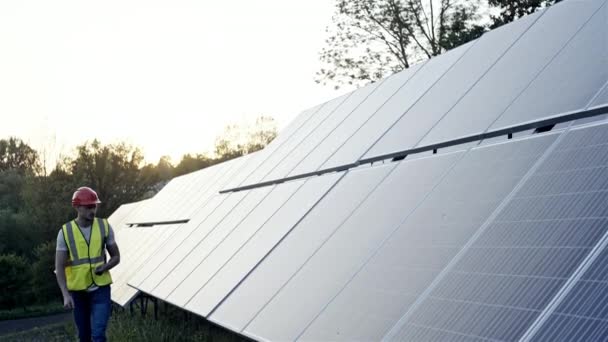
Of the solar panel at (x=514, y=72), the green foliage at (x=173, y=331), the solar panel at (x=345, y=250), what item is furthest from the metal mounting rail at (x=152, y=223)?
the solar panel at (x=345, y=250)

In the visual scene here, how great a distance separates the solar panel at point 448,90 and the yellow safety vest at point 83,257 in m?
3.55

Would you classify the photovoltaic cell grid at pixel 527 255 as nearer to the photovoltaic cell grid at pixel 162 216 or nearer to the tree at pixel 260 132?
the photovoltaic cell grid at pixel 162 216

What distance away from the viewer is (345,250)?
6055mm

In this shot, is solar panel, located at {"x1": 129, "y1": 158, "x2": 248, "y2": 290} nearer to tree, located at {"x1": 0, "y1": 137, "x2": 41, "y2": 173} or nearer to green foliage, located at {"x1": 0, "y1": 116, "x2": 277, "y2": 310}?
green foliage, located at {"x1": 0, "y1": 116, "x2": 277, "y2": 310}

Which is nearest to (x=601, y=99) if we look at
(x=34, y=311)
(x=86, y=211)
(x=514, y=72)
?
(x=514, y=72)

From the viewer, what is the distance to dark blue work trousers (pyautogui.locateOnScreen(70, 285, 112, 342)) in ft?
27.6

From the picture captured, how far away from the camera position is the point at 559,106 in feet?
18.2

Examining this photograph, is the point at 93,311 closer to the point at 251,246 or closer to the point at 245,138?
the point at 251,246

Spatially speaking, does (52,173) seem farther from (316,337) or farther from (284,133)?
(316,337)

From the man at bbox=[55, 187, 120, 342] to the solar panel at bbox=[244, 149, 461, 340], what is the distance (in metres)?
3.18

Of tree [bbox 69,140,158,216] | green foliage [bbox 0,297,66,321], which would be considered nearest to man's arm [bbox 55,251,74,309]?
green foliage [bbox 0,297,66,321]

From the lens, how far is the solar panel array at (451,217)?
148 inches

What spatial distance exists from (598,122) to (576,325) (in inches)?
80.0

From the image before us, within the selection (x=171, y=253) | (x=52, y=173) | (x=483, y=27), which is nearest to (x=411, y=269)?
(x=171, y=253)
